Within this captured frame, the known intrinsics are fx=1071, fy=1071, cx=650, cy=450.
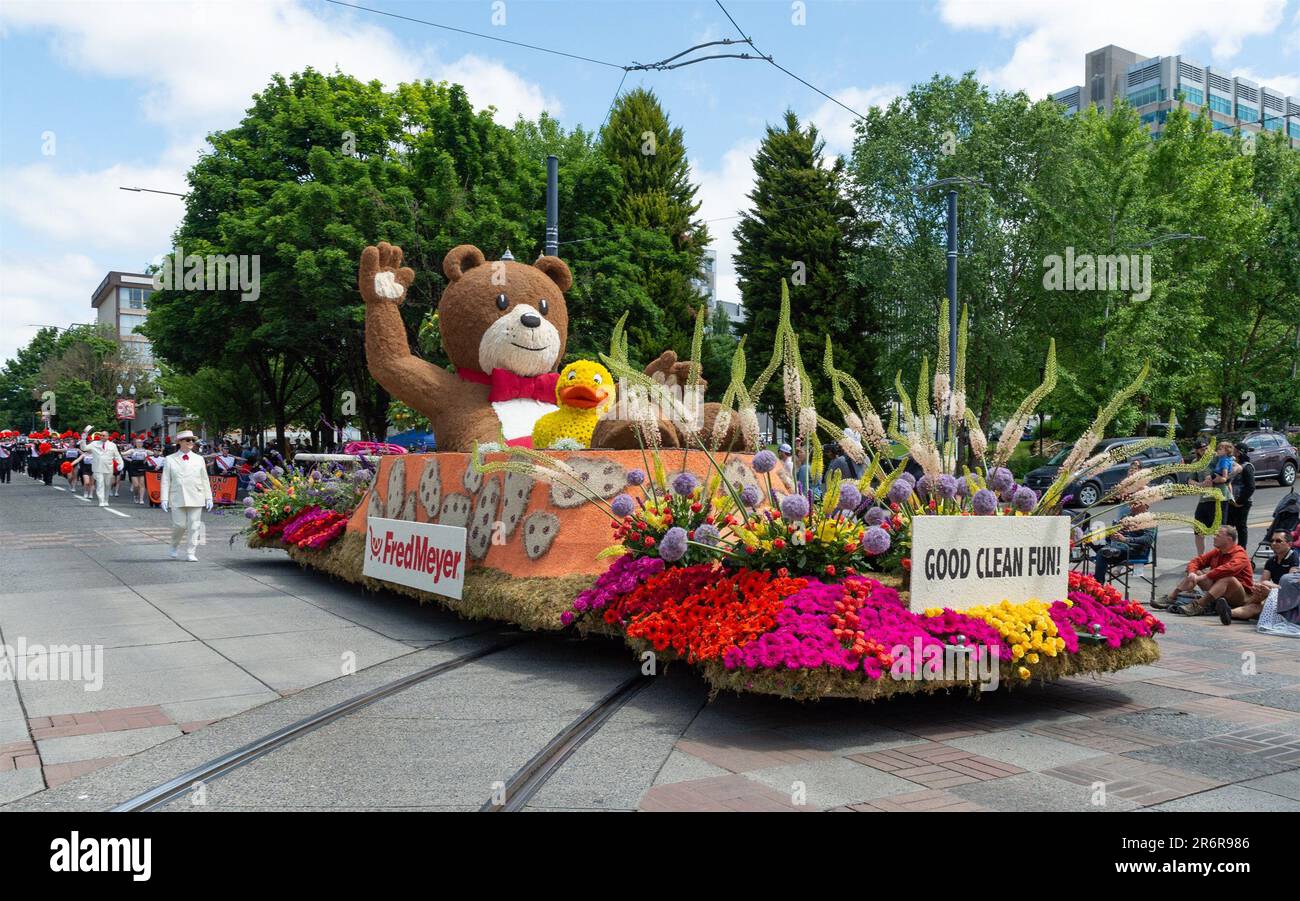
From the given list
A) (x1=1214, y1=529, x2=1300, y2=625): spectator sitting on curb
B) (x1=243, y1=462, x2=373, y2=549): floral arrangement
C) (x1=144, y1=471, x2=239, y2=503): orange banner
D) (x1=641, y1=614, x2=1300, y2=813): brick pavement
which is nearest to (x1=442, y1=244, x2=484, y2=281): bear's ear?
(x1=243, y1=462, x2=373, y2=549): floral arrangement

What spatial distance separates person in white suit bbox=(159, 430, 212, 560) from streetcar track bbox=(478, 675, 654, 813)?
9.41 meters

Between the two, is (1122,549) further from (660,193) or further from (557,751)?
(660,193)

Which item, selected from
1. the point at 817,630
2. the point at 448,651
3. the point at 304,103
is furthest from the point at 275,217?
the point at 817,630

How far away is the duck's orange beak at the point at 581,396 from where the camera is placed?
882 cm

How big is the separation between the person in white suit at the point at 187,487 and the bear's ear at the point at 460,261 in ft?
18.0

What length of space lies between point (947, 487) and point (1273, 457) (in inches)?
1011

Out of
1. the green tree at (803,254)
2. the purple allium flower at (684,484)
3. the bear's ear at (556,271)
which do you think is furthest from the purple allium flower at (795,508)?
the green tree at (803,254)

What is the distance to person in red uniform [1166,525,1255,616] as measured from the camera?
1007 centimetres

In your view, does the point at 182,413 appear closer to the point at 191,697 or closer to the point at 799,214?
the point at 799,214

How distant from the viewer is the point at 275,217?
23812 millimetres

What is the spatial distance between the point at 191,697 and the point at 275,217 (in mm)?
19432

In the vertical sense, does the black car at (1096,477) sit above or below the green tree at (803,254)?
below

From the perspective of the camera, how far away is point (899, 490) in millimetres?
6234

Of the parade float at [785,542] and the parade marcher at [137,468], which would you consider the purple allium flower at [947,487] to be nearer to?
the parade float at [785,542]
